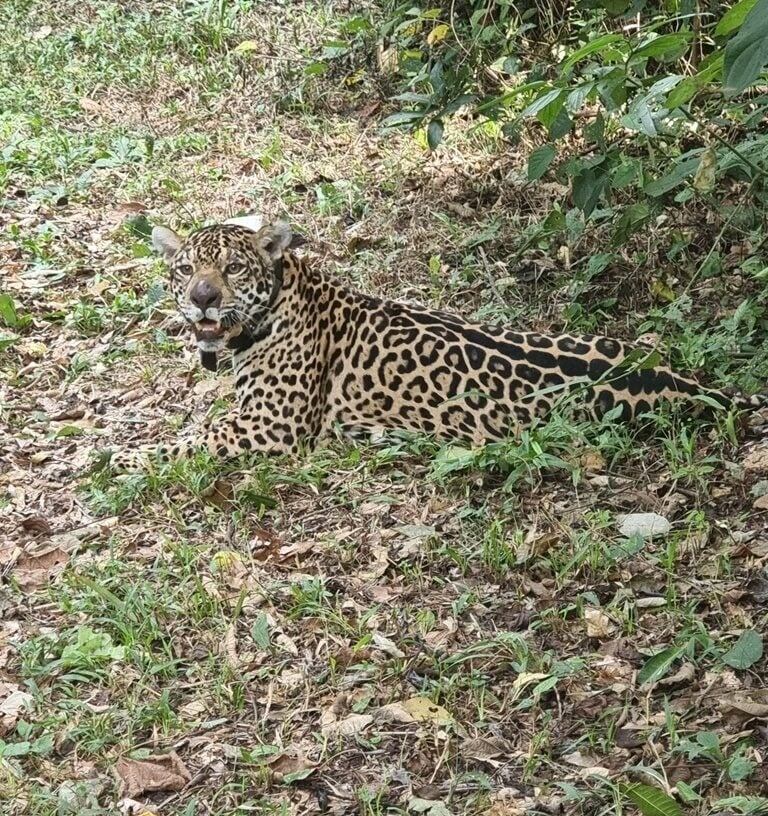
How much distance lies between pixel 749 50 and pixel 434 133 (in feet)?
16.0

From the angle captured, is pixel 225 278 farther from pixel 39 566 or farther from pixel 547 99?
pixel 547 99

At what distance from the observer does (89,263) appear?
9773 millimetres

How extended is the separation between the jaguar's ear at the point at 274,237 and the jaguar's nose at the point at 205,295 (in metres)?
0.43

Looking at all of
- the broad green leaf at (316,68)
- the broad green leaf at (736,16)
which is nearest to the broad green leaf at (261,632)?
the broad green leaf at (736,16)

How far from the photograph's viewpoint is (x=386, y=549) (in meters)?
5.95

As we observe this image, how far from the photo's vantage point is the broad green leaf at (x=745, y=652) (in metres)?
4.63

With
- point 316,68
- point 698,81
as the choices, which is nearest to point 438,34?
point 316,68

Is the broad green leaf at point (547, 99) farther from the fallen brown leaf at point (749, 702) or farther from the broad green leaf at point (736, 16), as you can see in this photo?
the fallen brown leaf at point (749, 702)

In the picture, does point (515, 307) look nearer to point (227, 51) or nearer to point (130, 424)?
point (130, 424)

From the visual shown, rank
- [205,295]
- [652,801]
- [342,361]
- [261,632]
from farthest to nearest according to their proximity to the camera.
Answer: [342,361] → [205,295] → [261,632] → [652,801]

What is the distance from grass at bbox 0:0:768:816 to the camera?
4609mm

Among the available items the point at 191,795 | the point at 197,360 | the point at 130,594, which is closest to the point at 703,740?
the point at 191,795

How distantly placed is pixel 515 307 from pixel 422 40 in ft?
10.0

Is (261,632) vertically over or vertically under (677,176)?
under
